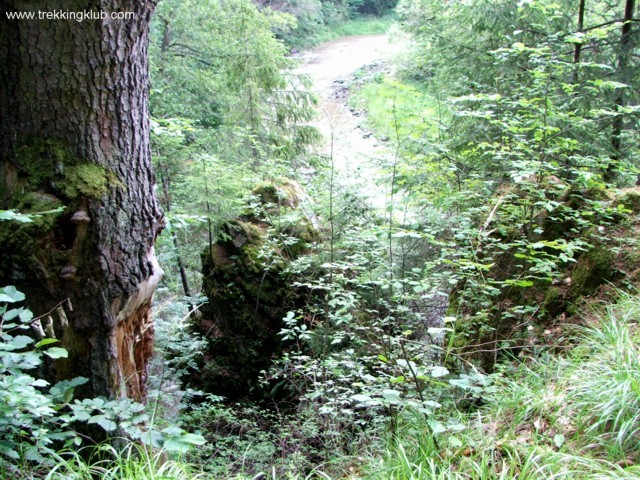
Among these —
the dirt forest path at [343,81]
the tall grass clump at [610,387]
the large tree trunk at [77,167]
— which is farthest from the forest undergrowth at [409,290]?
the dirt forest path at [343,81]

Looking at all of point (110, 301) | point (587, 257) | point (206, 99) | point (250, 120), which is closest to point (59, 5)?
point (110, 301)

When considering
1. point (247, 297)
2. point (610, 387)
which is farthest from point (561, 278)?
point (247, 297)

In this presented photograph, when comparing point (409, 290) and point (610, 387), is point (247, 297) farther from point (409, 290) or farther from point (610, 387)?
point (610, 387)

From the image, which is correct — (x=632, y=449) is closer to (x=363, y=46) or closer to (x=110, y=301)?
(x=110, y=301)

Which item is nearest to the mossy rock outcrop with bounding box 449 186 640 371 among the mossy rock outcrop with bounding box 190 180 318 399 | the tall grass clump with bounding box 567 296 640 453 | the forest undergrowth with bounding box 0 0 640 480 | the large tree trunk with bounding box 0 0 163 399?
the forest undergrowth with bounding box 0 0 640 480

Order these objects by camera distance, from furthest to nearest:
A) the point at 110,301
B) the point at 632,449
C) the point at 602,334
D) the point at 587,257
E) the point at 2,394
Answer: the point at 587,257 → the point at 602,334 → the point at 110,301 → the point at 632,449 → the point at 2,394

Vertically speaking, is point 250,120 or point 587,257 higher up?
point 250,120

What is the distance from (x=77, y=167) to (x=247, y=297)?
389 centimetres

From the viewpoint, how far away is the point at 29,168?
2.29 m

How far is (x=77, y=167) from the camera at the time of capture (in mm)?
2338

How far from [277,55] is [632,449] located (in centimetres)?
808

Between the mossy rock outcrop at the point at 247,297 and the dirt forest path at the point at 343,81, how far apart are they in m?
1.02

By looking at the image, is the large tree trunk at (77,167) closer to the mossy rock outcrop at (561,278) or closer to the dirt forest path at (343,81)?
the dirt forest path at (343,81)

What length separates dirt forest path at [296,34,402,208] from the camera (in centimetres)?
550
